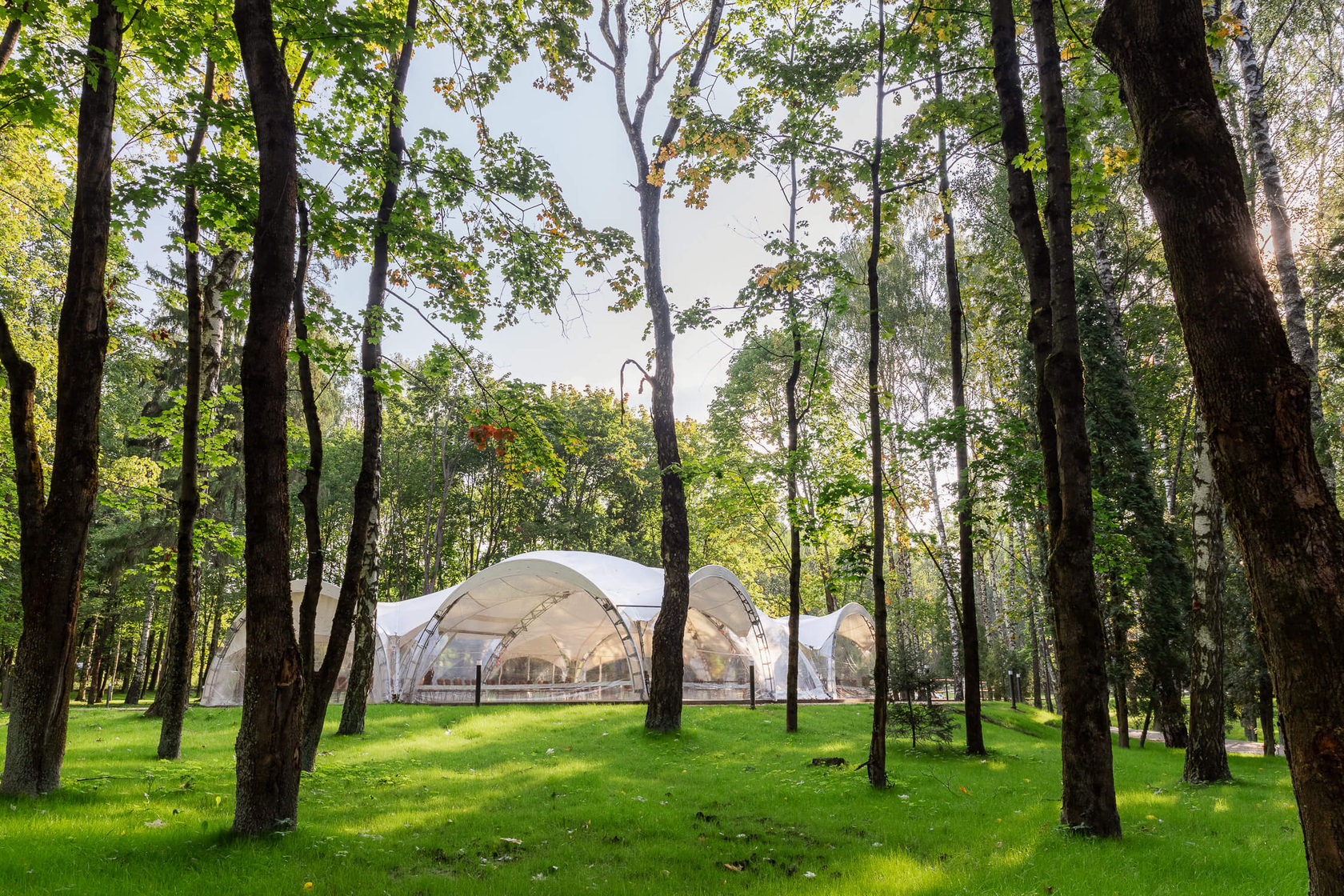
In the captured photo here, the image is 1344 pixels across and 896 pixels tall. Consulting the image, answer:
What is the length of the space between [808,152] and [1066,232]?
485 cm

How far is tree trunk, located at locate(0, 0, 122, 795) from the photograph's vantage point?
5.45 m

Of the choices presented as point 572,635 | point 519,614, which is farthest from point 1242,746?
point 519,614

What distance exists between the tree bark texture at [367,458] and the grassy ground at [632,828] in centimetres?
83

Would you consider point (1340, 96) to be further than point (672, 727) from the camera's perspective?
Yes

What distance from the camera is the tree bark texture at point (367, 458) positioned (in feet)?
22.2

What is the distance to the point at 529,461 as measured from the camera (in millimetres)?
7703

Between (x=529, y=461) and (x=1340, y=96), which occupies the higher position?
(x=1340, y=96)

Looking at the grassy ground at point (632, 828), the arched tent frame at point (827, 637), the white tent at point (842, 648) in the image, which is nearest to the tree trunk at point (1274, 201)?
the grassy ground at point (632, 828)

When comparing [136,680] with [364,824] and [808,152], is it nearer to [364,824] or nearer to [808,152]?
[364,824]

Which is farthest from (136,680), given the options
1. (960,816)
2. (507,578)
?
(960,816)

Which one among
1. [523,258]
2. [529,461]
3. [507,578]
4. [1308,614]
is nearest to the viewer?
[1308,614]

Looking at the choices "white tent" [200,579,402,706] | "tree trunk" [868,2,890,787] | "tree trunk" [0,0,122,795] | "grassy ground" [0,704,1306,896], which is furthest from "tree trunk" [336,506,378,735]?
"tree trunk" [868,2,890,787]

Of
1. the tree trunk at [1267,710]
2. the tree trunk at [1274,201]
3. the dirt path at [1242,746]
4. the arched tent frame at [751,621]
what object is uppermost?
the tree trunk at [1274,201]

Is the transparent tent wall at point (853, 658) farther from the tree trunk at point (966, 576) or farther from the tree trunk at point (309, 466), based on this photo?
the tree trunk at point (309, 466)
